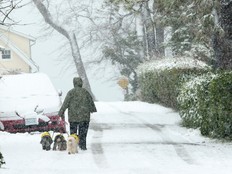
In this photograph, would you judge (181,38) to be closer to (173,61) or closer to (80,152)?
(173,61)

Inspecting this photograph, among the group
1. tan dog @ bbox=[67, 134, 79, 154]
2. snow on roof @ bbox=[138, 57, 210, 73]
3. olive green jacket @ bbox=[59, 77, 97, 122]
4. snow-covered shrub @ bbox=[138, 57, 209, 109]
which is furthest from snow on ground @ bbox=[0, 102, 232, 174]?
snow on roof @ bbox=[138, 57, 210, 73]

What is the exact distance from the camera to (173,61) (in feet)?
75.3

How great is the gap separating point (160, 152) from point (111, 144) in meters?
1.71

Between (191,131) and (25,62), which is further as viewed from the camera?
(25,62)

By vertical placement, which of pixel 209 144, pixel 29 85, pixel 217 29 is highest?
pixel 217 29

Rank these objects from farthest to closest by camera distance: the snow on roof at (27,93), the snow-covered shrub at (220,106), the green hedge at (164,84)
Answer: the green hedge at (164,84) < the snow on roof at (27,93) < the snow-covered shrub at (220,106)

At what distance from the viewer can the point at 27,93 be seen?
1662 cm

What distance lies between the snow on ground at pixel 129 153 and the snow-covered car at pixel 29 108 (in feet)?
0.97

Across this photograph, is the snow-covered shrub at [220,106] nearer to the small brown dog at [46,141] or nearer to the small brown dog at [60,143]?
the small brown dog at [60,143]

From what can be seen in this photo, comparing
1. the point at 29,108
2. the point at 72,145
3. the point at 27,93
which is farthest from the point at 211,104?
the point at 27,93

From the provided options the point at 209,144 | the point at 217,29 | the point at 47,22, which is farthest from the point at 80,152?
the point at 47,22

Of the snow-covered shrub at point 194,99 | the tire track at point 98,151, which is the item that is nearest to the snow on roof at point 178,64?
the snow-covered shrub at point 194,99

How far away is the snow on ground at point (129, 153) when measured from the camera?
33.1ft

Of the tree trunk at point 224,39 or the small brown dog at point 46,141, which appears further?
the tree trunk at point 224,39
